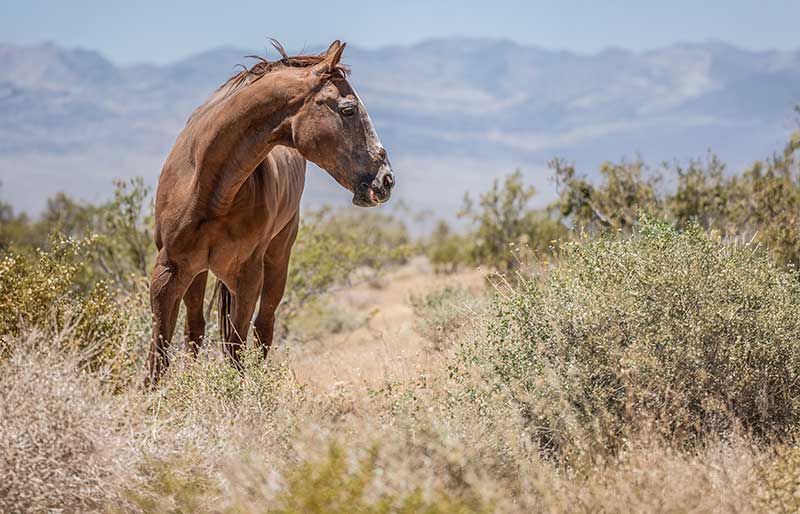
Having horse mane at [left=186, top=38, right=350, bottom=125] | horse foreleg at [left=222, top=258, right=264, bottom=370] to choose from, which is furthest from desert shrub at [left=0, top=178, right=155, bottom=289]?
horse mane at [left=186, top=38, right=350, bottom=125]

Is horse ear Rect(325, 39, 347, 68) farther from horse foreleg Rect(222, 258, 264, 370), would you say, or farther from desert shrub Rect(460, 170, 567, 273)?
desert shrub Rect(460, 170, 567, 273)

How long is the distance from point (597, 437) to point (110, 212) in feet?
32.1

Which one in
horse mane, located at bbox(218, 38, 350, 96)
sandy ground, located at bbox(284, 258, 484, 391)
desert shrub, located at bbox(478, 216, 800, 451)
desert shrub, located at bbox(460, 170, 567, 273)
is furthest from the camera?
desert shrub, located at bbox(460, 170, 567, 273)

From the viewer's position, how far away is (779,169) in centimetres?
1439

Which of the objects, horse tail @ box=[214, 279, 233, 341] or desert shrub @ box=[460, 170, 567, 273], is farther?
desert shrub @ box=[460, 170, 567, 273]

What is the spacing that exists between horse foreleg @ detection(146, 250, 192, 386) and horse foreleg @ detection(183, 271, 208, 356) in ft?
2.12

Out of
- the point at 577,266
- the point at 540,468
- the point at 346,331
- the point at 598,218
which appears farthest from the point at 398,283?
the point at 540,468

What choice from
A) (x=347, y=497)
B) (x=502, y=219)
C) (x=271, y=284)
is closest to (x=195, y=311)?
(x=271, y=284)

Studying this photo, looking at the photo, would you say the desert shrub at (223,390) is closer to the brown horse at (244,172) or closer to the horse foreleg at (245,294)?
the brown horse at (244,172)

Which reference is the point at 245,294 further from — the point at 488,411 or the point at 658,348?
the point at 658,348

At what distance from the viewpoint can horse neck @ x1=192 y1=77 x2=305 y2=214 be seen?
617cm

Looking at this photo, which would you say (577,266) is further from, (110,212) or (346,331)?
(346,331)

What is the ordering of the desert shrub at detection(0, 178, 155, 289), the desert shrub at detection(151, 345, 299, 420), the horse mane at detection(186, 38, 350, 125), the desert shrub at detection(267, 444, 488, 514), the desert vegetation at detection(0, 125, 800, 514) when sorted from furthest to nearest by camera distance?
the desert shrub at detection(0, 178, 155, 289), the horse mane at detection(186, 38, 350, 125), the desert shrub at detection(151, 345, 299, 420), the desert vegetation at detection(0, 125, 800, 514), the desert shrub at detection(267, 444, 488, 514)

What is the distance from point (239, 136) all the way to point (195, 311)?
1.77 m
